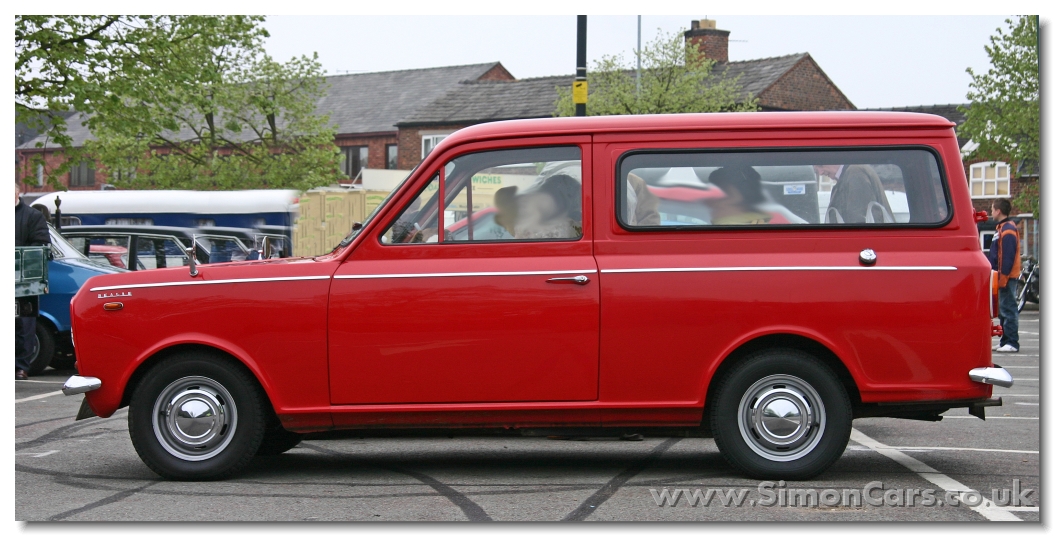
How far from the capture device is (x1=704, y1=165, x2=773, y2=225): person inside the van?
6520 mm

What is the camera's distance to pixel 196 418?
6555 millimetres

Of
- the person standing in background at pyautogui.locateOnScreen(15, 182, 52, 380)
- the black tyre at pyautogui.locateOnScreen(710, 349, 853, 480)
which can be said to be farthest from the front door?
the person standing in background at pyautogui.locateOnScreen(15, 182, 52, 380)

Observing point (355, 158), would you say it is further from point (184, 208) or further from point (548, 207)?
point (548, 207)

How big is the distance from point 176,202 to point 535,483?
22.2 metres

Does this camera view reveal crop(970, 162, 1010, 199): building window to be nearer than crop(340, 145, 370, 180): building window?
Yes

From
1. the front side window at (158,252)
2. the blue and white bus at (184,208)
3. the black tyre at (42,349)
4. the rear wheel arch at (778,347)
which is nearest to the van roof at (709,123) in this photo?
the rear wheel arch at (778,347)

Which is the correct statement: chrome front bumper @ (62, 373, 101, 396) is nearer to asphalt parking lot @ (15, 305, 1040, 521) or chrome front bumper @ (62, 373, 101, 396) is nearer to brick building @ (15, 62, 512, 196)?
asphalt parking lot @ (15, 305, 1040, 521)

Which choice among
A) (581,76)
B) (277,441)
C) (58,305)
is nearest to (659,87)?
(581,76)

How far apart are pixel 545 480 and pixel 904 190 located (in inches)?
102

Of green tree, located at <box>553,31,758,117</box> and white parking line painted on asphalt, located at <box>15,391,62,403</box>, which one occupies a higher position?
green tree, located at <box>553,31,758,117</box>

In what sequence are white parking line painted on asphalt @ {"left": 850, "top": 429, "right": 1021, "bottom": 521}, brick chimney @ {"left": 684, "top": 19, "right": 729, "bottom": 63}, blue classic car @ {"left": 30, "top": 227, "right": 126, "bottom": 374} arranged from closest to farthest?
white parking line painted on asphalt @ {"left": 850, "top": 429, "right": 1021, "bottom": 521} < blue classic car @ {"left": 30, "top": 227, "right": 126, "bottom": 374} < brick chimney @ {"left": 684, "top": 19, "right": 729, "bottom": 63}

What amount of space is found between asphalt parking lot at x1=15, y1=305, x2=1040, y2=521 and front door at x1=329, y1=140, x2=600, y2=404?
55 cm

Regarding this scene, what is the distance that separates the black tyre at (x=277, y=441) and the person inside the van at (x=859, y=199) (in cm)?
362

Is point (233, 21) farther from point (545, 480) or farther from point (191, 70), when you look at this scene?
point (545, 480)
